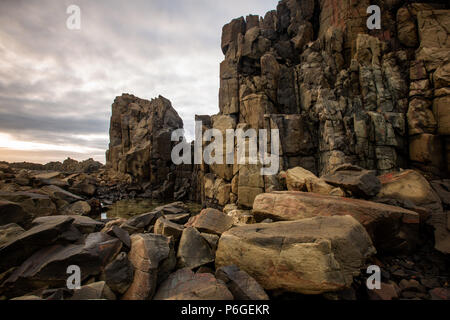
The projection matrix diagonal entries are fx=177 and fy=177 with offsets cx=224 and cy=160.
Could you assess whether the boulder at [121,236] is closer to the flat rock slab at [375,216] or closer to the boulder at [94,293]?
the boulder at [94,293]

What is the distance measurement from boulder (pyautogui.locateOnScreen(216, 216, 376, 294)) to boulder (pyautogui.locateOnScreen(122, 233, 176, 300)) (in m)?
1.33

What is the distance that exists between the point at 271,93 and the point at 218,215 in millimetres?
24002

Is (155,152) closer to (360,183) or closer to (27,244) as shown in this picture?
(27,244)

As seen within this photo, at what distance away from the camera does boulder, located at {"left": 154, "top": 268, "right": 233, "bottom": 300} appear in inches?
132

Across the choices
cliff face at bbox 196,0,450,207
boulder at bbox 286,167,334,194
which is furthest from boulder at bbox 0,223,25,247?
cliff face at bbox 196,0,450,207

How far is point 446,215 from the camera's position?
21.5 ft

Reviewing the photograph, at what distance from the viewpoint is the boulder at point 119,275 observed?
144 inches

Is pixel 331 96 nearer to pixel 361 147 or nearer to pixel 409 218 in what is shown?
pixel 361 147

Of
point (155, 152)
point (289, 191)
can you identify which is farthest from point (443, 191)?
point (155, 152)

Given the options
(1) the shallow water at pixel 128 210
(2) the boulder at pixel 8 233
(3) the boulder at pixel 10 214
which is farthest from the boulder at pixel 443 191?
(1) the shallow water at pixel 128 210

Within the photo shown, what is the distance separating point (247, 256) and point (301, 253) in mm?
1278

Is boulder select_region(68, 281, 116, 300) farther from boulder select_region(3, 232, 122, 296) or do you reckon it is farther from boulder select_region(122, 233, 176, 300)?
boulder select_region(3, 232, 122, 296)
